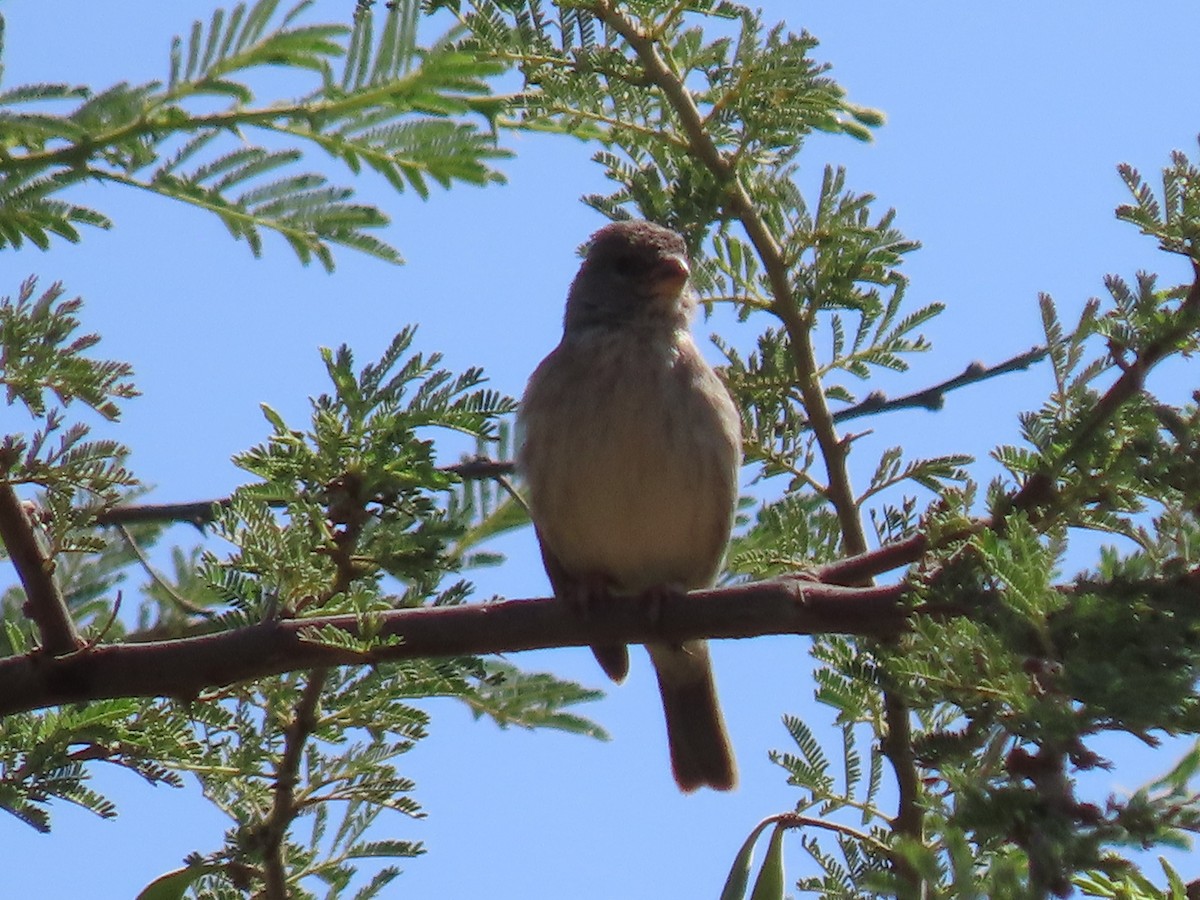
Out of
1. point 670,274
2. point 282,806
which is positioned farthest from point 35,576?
point 670,274

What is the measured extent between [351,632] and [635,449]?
207cm

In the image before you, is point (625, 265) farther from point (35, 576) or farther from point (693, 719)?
point (35, 576)

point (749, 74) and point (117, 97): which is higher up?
point (749, 74)

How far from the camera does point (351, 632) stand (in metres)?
3.50

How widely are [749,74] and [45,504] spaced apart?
2.03 meters

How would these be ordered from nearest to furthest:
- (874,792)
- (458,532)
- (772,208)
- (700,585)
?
(458,532), (874,792), (772,208), (700,585)

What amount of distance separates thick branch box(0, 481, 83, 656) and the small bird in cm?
187

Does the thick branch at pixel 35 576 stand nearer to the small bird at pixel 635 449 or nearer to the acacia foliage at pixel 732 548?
the acacia foliage at pixel 732 548

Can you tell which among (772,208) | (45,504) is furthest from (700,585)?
(45,504)

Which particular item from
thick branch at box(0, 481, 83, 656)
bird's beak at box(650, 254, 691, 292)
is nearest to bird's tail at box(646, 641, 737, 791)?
bird's beak at box(650, 254, 691, 292)

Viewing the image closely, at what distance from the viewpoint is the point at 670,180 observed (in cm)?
472

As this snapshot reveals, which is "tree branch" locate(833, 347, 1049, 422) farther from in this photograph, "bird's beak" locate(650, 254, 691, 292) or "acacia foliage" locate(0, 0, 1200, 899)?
"bird's beak" locate(650, 254, 691, 292)

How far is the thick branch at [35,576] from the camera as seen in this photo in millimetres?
3441

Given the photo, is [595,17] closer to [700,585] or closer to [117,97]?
[117,97]
